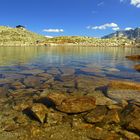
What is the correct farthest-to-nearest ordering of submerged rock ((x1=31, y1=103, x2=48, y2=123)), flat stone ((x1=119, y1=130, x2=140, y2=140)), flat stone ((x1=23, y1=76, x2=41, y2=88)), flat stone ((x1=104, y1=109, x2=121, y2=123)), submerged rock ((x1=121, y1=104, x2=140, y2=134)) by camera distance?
1. flat stone ((x1=23, y1=76, x2=41, y2=88))
2. flat stone ((x1=104, y1=109, x2=121, y2=123))
3. submerged rock ((x1=31, y1=103, x2=48, y2=123))
4. submerged rock ((x1=121, y1=104, x2=140, y2=134))
5. flat stone ((x1=119, y1=130, x2=140, y2=140))

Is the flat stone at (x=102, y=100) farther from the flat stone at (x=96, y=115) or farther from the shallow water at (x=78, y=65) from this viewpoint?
the shallow water at (x=78, y=65)

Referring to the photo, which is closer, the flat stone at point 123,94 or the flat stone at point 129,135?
the flat stone at point 129,135

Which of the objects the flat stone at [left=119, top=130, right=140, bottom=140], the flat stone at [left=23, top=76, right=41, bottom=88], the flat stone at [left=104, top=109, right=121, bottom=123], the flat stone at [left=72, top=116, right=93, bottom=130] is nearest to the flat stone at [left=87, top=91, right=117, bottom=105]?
the flat stone at [left=104, top=109, right=121, bottom=123]

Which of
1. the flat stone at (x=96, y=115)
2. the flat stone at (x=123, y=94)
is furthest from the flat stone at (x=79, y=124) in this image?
the flat stone at (x=123, y=94)

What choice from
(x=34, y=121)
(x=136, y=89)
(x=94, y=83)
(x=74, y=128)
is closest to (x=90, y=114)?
(x=74, y=128)

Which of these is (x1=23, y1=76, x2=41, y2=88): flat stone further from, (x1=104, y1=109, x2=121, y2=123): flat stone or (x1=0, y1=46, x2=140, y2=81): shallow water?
(x1=104, y1=109, x2=121, y2=123): flat stone

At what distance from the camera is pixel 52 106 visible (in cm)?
1873

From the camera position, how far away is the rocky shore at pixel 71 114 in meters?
14.6

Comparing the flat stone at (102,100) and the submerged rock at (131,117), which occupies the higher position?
the flat stone at (102,100)

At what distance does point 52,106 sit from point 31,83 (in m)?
10.0

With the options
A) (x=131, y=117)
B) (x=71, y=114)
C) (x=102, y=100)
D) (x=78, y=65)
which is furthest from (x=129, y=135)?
(x=78, y=65)

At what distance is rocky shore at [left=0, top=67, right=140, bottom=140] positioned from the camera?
14641 millimetres

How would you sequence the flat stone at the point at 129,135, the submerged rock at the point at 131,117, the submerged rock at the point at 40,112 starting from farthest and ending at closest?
the submerged rock at the point at 40,112 < the submerged rock at the point at 131,117 < the flat stone at the point at 129,135

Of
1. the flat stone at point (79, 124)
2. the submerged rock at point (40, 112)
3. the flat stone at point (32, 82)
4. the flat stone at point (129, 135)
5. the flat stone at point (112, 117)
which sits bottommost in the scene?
the flat stone at point (129, 135)
